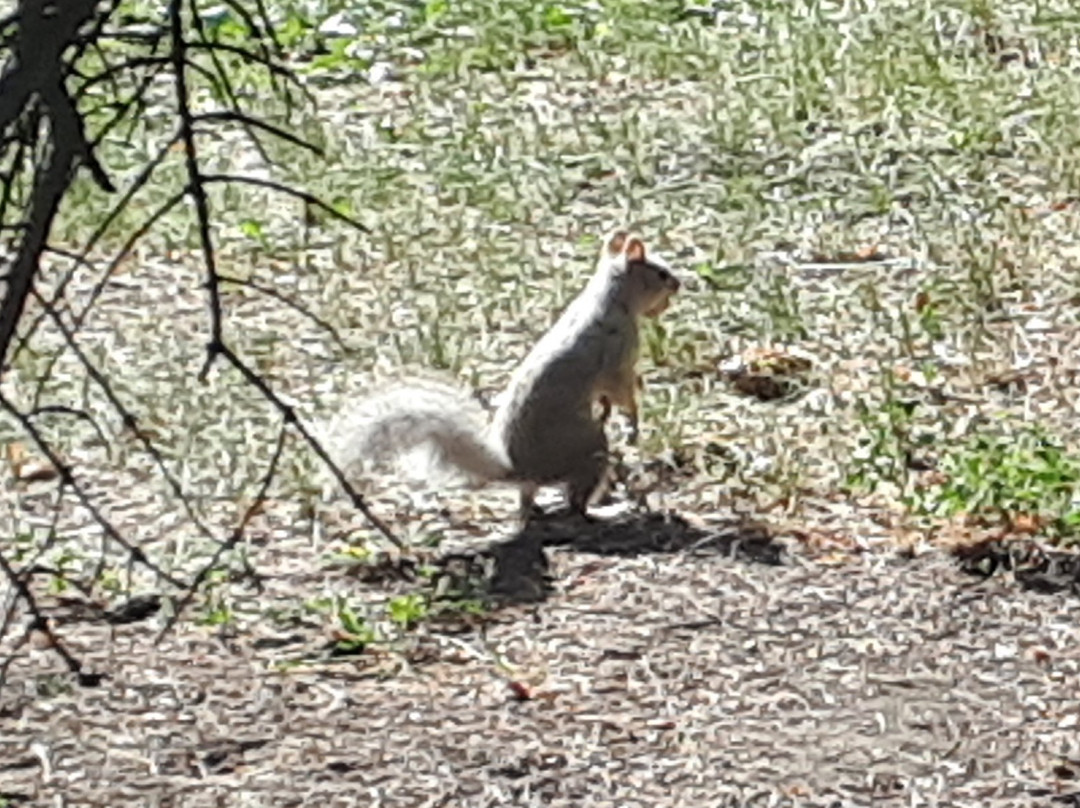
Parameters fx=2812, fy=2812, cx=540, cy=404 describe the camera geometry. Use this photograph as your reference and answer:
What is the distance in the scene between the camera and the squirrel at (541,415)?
560 centimetres

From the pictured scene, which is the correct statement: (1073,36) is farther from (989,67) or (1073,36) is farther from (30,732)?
(30,732)

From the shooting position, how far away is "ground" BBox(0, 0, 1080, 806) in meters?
4.84

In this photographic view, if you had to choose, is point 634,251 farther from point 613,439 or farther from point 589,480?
point 589,480

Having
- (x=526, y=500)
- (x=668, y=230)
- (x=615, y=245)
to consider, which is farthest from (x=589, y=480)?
(x=668, y=230)

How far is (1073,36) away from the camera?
28.9 feet

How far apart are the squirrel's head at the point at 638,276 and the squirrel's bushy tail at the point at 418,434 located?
0.56 m

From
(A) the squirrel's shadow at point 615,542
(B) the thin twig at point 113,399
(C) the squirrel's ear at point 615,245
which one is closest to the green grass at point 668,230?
(A) the squirrel's shadow at point 615,542

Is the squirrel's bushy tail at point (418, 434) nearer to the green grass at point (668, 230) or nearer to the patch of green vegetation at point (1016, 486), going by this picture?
the green grass at point (668, 230)

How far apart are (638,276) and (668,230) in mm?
1358

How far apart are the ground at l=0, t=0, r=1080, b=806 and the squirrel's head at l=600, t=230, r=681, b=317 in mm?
265

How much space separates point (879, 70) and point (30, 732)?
4.37 meters

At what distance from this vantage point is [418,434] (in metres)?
5.59

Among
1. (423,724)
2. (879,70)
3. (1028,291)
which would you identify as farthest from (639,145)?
(423,724)

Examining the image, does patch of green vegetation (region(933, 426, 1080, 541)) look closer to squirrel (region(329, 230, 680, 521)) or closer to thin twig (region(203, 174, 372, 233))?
squirrel (region(329, 230, 680, 521))
